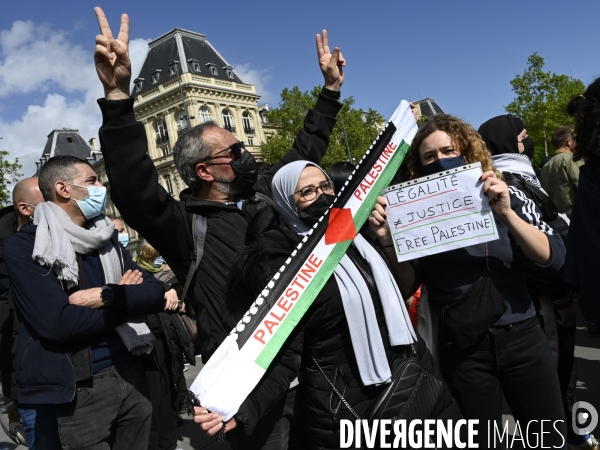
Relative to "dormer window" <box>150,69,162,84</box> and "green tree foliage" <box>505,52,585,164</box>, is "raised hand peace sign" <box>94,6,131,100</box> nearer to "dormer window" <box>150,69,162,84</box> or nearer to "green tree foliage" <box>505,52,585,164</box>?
"green tree foliage" <box>505,52,585,164</box>

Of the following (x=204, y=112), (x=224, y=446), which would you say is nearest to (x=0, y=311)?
(x=224, y=446)

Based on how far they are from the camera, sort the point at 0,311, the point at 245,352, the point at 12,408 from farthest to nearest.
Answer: the point at 12,408
the point at 0,311
the point at 245,352

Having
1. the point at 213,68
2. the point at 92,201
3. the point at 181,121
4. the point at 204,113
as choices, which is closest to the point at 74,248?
the point at 92,201

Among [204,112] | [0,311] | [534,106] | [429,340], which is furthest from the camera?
[204,112]

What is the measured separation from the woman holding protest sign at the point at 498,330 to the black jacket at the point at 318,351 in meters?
0.33

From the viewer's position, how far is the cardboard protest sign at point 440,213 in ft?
6.96

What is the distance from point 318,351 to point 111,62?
59.8 inches

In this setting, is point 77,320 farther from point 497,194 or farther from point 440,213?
point 497,194

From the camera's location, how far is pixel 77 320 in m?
2.39

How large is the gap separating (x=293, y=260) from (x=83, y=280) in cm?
131

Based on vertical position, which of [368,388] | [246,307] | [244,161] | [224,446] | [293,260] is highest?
[244,161]

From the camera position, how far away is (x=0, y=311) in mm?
3824

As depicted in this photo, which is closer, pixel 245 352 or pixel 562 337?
pixel 245 352

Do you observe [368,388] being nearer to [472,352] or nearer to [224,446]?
[472,352]
